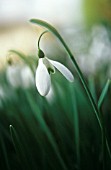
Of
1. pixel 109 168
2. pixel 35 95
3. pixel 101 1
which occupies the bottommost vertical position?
pixel 109 168

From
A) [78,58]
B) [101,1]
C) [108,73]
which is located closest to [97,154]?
[108,73]

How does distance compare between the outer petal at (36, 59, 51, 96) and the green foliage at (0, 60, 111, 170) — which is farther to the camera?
the green foliage at (0, 60, 111, 170)

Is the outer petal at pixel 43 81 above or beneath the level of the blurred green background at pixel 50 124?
above

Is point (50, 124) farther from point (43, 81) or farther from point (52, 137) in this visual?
point (43, 81)

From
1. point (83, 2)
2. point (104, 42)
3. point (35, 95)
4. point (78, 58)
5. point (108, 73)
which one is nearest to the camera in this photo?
point (35, 95)

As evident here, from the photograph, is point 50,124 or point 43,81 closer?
point 43,81

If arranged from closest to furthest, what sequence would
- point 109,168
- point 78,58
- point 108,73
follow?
point 109,168
point 108,73
point 78,58

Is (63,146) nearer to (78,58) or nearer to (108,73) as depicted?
(108,73)

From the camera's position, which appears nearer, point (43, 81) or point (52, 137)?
point (43, 81)

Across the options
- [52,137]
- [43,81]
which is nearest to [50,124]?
[52,137]

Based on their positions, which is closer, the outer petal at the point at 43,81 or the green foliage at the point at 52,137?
the outer petal at the point at 43,81

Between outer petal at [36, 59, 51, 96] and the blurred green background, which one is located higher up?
outer petal at [36, 59, 51, 96]
